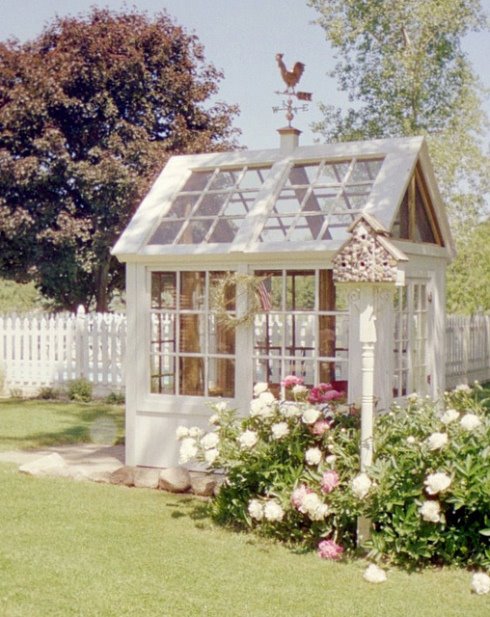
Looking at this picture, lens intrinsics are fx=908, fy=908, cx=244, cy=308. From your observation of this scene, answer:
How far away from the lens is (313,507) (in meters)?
6.54

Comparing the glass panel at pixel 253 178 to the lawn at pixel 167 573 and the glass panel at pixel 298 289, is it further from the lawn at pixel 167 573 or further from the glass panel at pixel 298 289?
the lawn at pixel 167 573

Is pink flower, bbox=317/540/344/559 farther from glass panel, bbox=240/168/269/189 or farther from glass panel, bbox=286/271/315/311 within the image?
glass panel, bbox=240/168/269/189

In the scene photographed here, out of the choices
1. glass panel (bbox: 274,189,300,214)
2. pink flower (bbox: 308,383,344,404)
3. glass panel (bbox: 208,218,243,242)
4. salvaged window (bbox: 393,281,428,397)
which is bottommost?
pink flower (bbox: 308,383,344,404)

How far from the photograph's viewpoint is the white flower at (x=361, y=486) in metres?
6.31

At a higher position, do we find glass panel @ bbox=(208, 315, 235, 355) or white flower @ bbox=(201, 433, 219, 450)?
glass panel @ bbox=(208, 315, 235, 355)

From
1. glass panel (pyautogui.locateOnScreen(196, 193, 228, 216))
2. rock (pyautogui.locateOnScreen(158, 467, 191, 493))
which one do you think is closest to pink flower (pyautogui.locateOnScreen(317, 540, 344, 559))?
rock (pyautogui.locateOnScreen(158, 467, 191, 493))

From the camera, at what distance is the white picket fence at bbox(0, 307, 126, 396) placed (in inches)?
699

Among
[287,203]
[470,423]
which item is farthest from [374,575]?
[287,203]

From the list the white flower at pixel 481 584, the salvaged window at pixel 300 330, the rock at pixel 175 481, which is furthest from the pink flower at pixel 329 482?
the rock at pixel 175 481

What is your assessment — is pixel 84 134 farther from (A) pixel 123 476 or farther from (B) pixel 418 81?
(A) pixel 123 476

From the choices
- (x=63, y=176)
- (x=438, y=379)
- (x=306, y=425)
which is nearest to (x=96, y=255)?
(x=63, y=176)

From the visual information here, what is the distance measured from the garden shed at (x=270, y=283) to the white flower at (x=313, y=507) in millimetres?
1735

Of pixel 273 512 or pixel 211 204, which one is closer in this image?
pixel 273 512

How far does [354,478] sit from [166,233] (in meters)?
4.12
